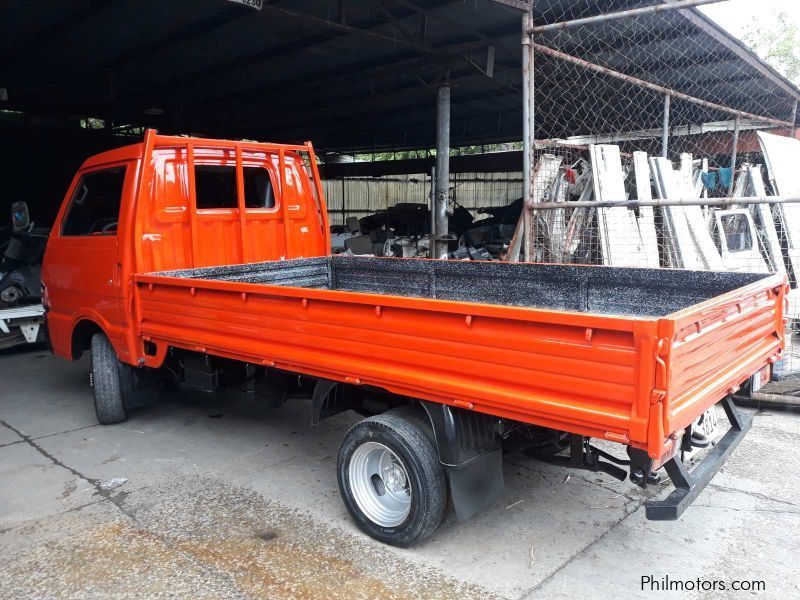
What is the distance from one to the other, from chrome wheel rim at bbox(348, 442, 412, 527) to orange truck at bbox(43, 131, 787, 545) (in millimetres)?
10

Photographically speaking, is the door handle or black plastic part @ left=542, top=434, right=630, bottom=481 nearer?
black plastic part @ left=542, top=434, right=630, bottom=481

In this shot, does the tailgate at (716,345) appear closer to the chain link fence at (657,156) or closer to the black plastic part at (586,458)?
the black plastic part at (586,458)

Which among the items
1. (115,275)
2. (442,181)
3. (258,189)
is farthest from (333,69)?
(115,275)

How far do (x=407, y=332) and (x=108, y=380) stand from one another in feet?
10.4

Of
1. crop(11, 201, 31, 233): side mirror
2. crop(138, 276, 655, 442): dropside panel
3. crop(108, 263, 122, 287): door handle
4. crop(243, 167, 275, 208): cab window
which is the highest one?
crop(243, 167, 275, 208): cab window

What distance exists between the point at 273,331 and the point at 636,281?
220 cm

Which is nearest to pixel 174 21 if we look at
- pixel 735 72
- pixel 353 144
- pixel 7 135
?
pixel 735 72

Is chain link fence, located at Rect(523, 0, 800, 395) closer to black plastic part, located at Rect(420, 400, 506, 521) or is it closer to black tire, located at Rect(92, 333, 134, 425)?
black plastic part, located at Rect(420, 400, 506, 521)

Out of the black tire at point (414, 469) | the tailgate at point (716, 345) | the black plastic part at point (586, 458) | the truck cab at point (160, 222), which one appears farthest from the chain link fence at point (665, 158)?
the black tire at point (414, 469)

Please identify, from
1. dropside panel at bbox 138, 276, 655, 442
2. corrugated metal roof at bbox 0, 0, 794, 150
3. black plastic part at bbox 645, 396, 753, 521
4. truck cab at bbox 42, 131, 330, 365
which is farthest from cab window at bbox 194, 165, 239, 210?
black plastic part at bbox 645, 396, 753, 521

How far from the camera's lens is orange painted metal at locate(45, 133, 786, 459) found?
2.21m

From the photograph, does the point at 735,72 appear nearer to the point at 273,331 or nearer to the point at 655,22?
the point at 655,22

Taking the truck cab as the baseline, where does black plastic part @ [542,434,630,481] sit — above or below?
below

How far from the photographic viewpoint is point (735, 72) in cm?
914
